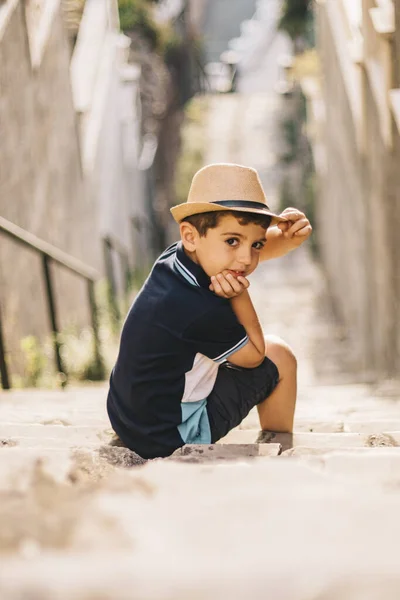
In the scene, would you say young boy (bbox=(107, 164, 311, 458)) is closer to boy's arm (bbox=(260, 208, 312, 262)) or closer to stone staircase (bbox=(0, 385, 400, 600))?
boy's arm (bbox=(260, 208, 312, 262))

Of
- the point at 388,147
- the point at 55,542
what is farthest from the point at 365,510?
the point at 388,147

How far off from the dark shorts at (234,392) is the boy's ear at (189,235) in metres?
0.47

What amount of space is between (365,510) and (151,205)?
15.0 meters

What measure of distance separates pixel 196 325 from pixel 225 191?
40 centimetres

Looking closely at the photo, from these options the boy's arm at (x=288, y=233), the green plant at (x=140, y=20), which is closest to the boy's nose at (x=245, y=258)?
the boy's arm at (x=288, y=233)

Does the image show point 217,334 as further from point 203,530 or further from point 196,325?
point 203,530

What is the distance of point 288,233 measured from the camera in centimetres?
264

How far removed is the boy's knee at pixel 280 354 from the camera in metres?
2.57

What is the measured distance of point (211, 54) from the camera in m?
25.1

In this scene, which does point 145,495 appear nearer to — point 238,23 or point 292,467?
point 292,467

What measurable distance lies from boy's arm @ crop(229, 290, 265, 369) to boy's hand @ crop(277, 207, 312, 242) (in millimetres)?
427

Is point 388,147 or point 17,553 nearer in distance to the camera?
point 17,553

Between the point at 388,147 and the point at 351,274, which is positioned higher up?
the point at 388,147

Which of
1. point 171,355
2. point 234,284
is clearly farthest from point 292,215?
point 171,355
